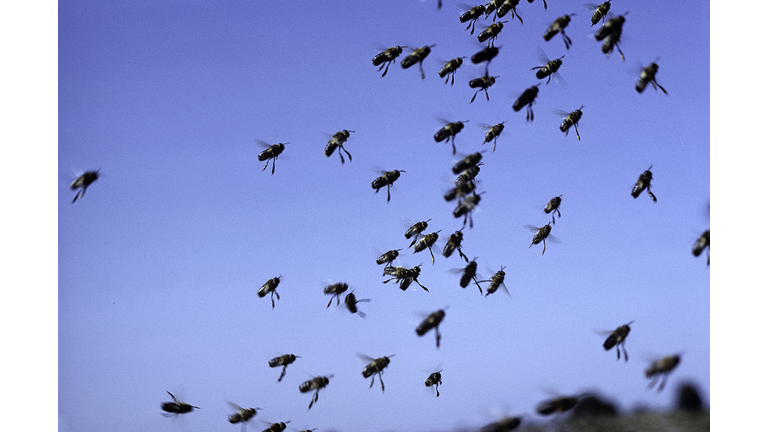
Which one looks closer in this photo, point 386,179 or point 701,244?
point 701,244

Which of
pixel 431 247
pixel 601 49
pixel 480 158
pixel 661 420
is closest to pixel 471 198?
pixel 480 158

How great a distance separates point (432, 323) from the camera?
6.04 metres

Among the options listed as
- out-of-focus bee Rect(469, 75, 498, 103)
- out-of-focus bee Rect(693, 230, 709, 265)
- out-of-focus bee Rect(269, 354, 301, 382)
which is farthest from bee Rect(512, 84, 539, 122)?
out-of-focus bee Rect(269, 354, 301, 382)

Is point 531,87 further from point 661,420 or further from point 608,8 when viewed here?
point 661,420

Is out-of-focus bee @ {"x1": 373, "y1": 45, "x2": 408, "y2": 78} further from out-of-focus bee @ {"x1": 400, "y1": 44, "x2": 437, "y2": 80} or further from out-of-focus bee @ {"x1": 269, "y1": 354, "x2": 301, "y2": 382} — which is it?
out-of-focus bee @ {"x1": 269, "y1": 354, "x2": 301, "y2": 382}

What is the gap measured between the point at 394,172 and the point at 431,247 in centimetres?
116

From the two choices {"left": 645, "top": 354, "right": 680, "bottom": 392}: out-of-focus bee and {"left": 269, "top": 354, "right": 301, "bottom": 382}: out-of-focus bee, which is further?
{"left": 269, "top": 354, "right": 301, "bottom": 382}: out-of-focus bee

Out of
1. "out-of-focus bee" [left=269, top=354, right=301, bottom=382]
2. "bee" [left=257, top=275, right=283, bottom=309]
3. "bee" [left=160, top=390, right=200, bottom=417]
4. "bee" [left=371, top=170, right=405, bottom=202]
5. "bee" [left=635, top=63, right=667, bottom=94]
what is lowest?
"bee" [left=160, top=390, right=200, bottom=417]

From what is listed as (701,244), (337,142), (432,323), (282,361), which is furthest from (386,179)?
(701,244)

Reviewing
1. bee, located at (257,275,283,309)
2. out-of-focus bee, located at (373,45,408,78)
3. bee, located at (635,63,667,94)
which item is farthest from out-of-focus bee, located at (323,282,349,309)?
bee, located at (635,63,667,94)

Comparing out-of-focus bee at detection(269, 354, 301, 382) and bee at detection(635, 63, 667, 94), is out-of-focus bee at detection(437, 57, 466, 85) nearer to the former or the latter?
bee at detection(635, 63, 667, 94)

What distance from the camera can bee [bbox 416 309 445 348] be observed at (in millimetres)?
5996

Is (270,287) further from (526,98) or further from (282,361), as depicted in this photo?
(526,98)

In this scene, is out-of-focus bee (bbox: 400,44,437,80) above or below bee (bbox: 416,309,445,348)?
above
